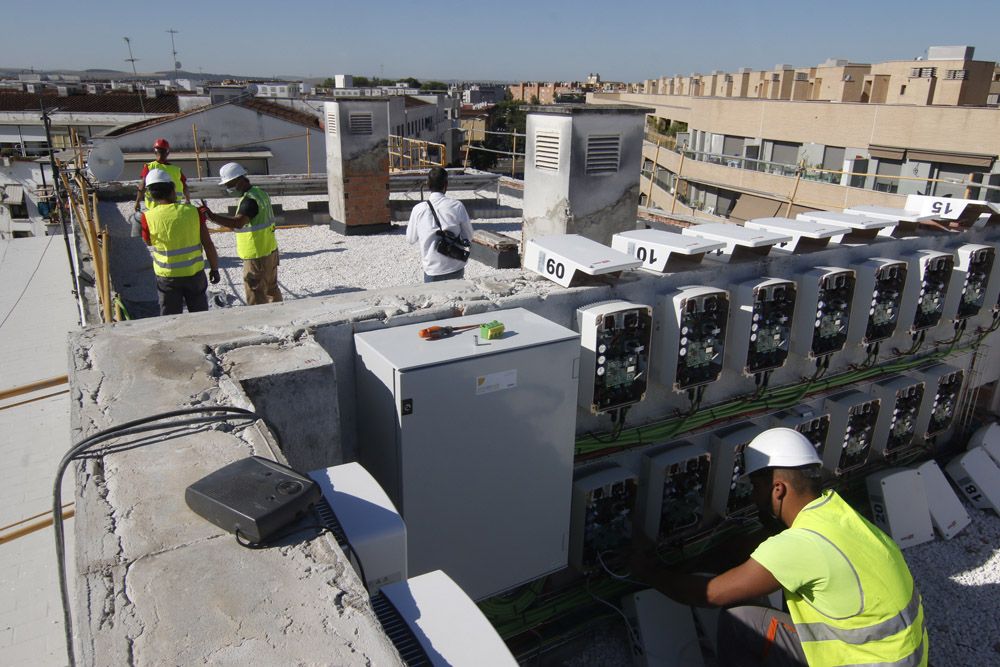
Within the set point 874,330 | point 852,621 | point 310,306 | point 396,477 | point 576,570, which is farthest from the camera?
point 874,330

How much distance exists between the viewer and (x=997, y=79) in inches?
1265

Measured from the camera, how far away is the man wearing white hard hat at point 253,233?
625 cm

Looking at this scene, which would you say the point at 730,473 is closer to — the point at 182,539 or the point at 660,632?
the point at 660,632

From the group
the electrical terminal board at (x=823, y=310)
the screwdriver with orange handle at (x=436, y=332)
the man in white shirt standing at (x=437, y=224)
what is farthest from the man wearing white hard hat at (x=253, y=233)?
the electrical terminal board at (x=823, y=310)

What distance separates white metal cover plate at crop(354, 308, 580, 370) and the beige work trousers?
11.4 ft

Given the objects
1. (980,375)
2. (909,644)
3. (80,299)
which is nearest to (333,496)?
(909,644)

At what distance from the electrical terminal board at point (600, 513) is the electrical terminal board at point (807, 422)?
→ 1645 millimetres

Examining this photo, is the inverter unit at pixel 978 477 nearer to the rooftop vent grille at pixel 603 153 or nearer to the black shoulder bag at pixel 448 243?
the rooftop vent grille at pixel 603 153

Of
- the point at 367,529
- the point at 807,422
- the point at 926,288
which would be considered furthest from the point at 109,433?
the point at 926,288

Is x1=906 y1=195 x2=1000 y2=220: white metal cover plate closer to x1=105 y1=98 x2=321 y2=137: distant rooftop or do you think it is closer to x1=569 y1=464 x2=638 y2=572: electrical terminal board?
x1=569 y1=464 x2=638 y2=572: electrical terminal board

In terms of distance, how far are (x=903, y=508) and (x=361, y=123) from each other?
9384mm

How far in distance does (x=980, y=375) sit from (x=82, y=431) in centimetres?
799

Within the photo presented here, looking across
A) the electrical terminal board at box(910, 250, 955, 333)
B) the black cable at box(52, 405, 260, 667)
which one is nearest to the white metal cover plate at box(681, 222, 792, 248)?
the electrical terminal board at box(910, 250, 955, 333)

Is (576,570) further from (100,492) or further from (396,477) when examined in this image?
(100,492)
